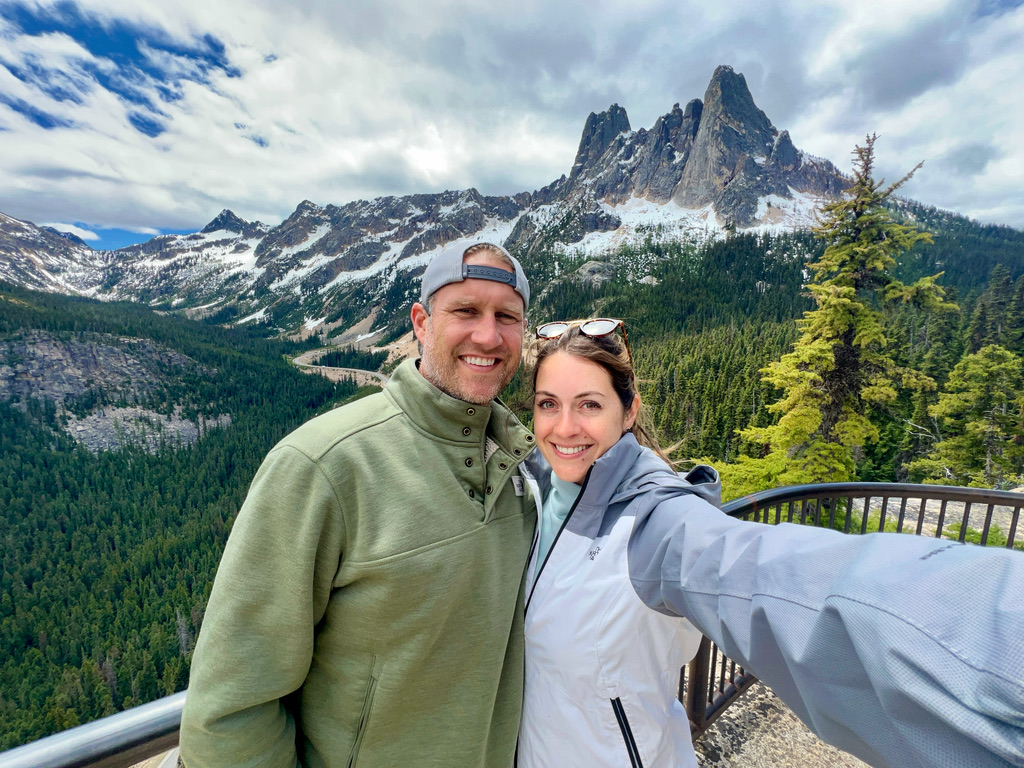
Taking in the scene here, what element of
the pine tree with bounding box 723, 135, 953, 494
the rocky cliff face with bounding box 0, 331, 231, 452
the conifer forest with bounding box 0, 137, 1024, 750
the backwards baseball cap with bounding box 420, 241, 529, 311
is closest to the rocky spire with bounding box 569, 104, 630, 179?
the conifer forest with bounding box 0, 137, 1024, 750

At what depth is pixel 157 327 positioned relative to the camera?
134750 mm

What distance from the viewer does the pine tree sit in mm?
12062

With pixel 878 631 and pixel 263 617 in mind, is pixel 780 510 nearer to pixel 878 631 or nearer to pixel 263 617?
pixel 878 631

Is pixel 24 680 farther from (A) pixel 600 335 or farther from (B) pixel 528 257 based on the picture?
(B) pixel 528 257

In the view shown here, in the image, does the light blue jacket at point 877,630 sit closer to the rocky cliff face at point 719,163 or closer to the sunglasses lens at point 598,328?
the sunglasses lens at point 598,328

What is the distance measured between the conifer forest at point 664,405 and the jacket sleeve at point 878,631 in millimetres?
1453

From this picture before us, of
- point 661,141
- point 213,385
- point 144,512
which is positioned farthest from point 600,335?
point 661,141

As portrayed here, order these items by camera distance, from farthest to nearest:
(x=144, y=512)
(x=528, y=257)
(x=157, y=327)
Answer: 1. (x=528, y=257)
2. (x=157, y=327)
3. (x=144, y=512)

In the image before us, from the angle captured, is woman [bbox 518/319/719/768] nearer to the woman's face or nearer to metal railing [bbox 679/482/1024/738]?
the woman's face

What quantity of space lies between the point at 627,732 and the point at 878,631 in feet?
3.63

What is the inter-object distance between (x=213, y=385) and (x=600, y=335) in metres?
146

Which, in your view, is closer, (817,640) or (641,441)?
(817,640)

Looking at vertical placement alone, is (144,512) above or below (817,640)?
below

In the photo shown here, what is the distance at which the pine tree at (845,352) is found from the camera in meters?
12.1
